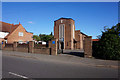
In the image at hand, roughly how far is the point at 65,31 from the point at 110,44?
2241 cm

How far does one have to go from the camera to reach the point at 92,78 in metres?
5.07

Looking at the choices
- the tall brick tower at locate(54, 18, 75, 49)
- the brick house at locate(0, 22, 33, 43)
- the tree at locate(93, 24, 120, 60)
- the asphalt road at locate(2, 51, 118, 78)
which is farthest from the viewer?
the tall brick tower at locate(54, 18, 75, 49)

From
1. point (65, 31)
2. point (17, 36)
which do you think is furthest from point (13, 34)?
point (65, 31)

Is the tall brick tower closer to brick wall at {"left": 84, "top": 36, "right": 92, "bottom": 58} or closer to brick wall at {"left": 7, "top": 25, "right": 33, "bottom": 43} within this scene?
brick wall at {"left": 7, "top": 25, "right": 33, "bottom": 43}

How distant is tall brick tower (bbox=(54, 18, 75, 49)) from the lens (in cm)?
3130

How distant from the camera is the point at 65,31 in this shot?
32344 millimetres

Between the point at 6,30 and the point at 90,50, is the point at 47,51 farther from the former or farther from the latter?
the point at 6,30

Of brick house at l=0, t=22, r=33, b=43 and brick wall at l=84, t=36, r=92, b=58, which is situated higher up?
brick house at l=0, t=22, r=33, b=43

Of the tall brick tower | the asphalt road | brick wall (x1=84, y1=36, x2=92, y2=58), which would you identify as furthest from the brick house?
brick wall (x1=84, y1=36, x2=92, y2=58)

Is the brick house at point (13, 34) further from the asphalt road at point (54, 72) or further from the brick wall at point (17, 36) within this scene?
the asphalt road at point (54, 72)

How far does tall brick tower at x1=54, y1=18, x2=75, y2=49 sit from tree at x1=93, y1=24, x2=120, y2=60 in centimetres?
1937

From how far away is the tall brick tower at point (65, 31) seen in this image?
1232 inches

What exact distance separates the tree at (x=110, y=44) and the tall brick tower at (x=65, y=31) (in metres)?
19.4

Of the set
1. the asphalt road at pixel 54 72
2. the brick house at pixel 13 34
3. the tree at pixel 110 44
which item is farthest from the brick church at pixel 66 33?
the asphalt road at pixel 54 72
